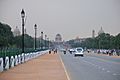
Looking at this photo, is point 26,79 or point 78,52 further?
point 78,52

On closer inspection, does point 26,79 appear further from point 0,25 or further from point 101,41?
point 101,41

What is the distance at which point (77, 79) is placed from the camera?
20.0m

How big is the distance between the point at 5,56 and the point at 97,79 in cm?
1142

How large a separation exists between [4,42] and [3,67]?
62.9m

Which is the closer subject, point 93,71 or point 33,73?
point 33,73

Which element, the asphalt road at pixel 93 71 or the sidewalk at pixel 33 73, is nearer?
the asphalt road at pixel 93 71

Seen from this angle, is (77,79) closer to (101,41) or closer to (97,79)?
(97,79)

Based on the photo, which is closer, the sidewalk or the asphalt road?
the asphalt road

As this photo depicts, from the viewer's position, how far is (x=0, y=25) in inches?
4441

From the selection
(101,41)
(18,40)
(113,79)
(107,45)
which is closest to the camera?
(113,79)

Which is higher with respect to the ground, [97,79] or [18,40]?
[18,40]

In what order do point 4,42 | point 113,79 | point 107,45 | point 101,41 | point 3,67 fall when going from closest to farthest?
point 113,79 < point 3,67 < point 4,42 < point 107,45 < point 101,41

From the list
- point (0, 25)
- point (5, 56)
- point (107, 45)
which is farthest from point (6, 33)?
point (5, 56)

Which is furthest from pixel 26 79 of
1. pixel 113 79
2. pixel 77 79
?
pixel 113 79
